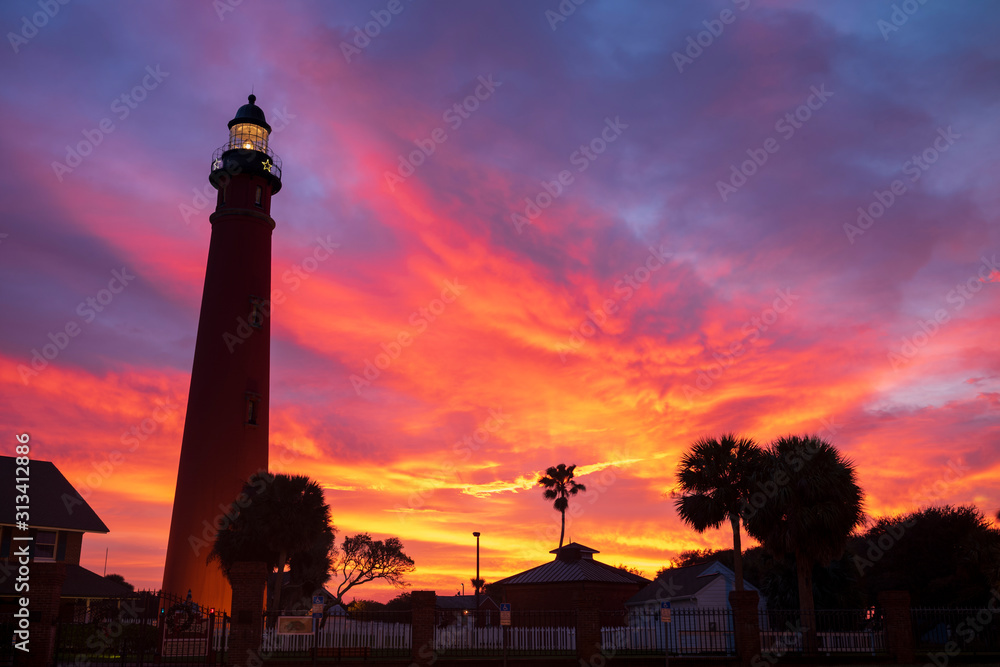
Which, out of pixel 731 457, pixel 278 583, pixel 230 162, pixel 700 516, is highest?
pixel 230 162

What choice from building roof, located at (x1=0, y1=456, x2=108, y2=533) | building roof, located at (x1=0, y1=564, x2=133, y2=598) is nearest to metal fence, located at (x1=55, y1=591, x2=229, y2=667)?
building roof, located at (x1=0, y1=564, x2=133, y2=598)

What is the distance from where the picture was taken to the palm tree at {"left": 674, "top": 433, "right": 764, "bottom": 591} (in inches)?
1412

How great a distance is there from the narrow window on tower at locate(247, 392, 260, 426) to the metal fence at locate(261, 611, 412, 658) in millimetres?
12995

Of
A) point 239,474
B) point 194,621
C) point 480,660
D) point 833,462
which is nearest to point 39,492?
point 239,474

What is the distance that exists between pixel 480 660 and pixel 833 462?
17.7 m

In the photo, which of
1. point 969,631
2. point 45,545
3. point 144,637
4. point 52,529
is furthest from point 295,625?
point 969,631

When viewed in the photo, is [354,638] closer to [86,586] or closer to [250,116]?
[86,586]

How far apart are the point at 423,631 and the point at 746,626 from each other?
11309 millimetres

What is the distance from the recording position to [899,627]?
2855 centimetres

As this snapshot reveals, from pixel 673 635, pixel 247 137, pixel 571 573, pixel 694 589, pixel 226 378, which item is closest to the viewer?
pixel 226 378

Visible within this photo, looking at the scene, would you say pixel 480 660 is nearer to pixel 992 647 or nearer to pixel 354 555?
pixel 992 647

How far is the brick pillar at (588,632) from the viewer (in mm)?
26109

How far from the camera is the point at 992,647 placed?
116 ft

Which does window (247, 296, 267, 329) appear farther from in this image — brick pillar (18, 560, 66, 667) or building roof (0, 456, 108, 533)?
brick pillar (18, 560, 66, 667)
